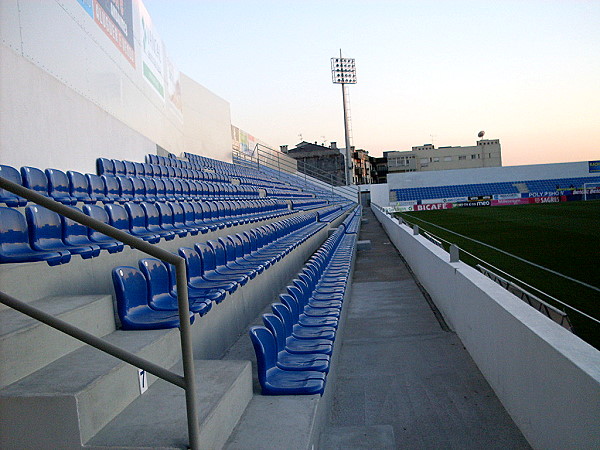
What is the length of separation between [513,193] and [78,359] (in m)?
39.3

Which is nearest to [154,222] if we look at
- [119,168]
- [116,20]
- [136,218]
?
[136,218]

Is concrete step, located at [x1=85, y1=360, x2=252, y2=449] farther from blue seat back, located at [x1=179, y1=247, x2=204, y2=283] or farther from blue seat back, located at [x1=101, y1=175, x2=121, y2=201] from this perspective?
blue seat back, located at [x1=101, y1=175, x2=121, y2=201]

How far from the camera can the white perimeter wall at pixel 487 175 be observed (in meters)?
38.6

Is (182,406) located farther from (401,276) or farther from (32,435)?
(401,276)

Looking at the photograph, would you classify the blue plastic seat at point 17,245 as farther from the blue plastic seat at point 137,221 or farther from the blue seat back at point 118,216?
the blue plastic seat at point 137,221

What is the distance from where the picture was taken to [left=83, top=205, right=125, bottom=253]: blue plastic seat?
3172mm

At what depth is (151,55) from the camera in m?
10.1

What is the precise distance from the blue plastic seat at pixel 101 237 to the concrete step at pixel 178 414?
1.12 metres

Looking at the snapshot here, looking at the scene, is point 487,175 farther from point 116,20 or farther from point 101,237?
point 101,237

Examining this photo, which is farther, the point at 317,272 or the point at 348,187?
the point at 348,187

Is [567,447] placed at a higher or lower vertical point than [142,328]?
lower

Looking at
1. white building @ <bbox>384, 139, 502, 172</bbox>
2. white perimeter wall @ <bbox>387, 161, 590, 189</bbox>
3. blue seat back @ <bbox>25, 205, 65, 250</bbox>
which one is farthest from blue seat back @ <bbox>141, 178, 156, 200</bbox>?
white building @ <bbox>384, 139, 502, 172</bbox>

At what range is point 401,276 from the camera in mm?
9336

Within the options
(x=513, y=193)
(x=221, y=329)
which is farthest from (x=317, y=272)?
(x=513, y=193)
